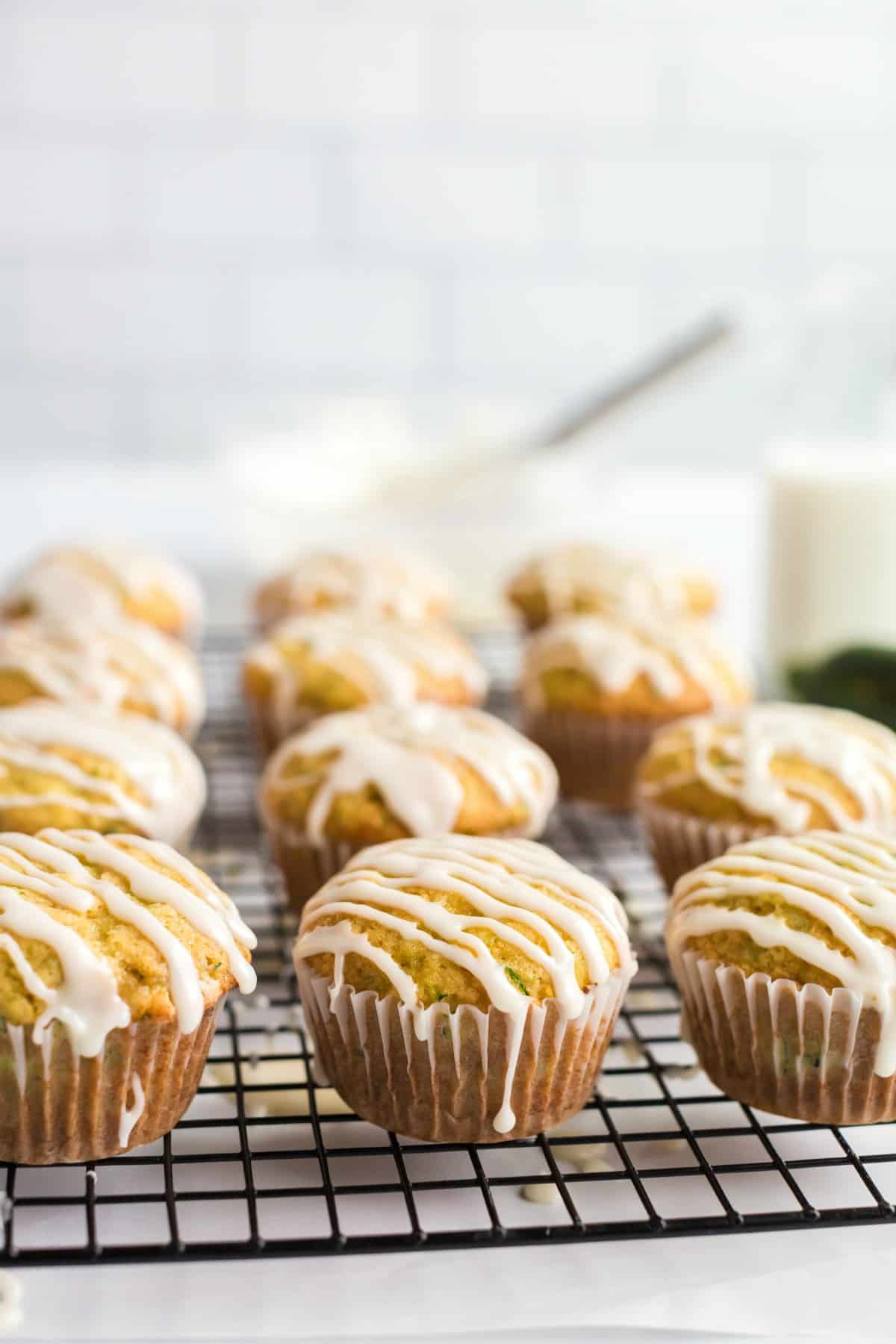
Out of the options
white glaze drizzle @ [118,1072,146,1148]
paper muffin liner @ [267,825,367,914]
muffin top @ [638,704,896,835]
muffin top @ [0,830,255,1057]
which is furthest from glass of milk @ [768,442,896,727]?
white glaze drizzle @ [118,1072,146,1148]

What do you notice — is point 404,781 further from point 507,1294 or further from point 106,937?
point 507,1294

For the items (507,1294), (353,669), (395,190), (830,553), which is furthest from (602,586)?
(395,190)

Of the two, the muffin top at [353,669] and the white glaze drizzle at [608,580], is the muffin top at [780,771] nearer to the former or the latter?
the muffin top at [353,669]

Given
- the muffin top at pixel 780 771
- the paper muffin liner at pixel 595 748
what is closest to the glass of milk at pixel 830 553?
the paper muffin liner at pixel 595 748

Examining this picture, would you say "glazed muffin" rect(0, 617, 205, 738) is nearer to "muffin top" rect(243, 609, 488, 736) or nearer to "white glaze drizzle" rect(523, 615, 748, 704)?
"muffin top" rect(243, 609, 488, 736)

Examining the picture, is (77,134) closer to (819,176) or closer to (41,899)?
(819,176)

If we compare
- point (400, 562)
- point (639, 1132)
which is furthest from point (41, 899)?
point (400, 562)
